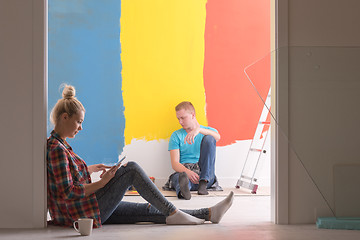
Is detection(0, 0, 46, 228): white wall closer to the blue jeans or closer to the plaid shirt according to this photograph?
the plaid shirt

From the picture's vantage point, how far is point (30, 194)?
285 cm

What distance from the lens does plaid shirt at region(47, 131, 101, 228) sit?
2740 mm

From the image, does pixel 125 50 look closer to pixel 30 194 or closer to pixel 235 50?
pixel 235 50

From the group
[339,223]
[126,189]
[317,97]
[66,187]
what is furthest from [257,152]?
[66,187]

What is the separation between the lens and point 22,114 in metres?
2.87

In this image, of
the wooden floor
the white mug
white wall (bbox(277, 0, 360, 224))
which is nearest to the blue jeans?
the wooden floor

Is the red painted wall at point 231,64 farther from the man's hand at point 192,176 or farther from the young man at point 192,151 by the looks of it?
the man's hand at point 192,176

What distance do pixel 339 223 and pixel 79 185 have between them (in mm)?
1436

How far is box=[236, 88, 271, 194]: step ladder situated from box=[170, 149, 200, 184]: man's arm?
56cm

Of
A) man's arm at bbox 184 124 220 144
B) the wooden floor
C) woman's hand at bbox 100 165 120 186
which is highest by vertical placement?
man's arm at bbox 184 124 220 144

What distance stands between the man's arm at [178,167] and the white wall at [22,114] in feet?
7.06

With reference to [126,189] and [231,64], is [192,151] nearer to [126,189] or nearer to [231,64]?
[231,64]

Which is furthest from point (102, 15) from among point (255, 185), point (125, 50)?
point (255, 185)

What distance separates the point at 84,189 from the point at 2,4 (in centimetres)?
112
